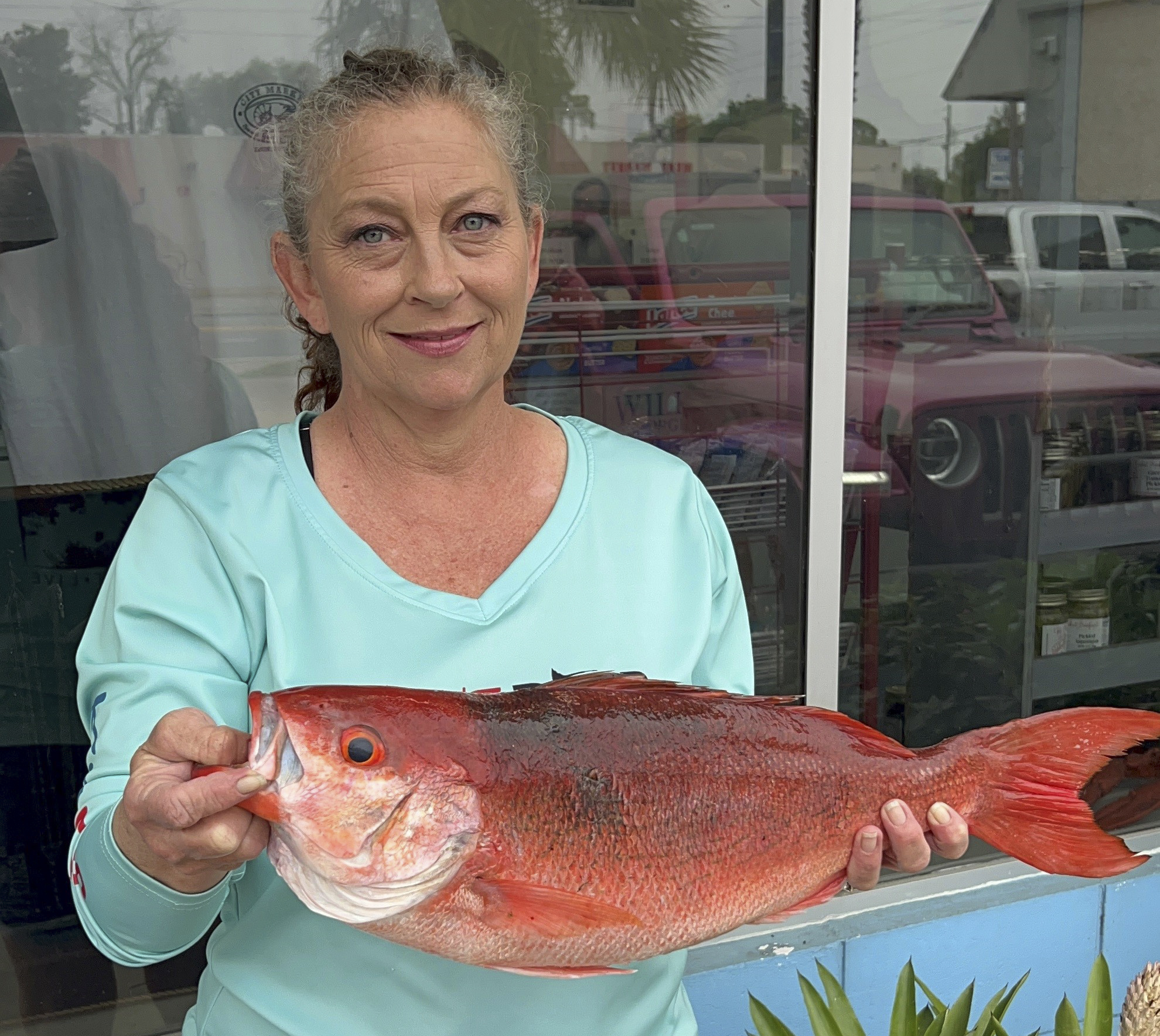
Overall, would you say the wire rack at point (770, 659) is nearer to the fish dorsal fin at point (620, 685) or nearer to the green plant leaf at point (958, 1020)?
the green plant leaf at point (958, 1020)

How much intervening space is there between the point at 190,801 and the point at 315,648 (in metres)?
0.40

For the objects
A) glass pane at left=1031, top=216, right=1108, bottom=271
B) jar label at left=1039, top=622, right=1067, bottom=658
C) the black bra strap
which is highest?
glass pane at left=1031, top=216, right=1108, bottom=271

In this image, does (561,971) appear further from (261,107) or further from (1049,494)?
(1049,494)

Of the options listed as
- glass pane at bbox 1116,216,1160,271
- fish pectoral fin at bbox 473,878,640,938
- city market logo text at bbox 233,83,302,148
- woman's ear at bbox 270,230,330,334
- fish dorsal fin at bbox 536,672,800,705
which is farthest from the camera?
glass pane at bbox 1116,216,1160,271

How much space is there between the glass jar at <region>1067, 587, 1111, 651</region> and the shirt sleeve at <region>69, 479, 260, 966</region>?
2877 millimetres

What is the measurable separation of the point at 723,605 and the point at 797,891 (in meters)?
0.41

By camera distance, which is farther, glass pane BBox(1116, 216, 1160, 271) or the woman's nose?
glass pane BBox(1116, 216, 1160, 271)

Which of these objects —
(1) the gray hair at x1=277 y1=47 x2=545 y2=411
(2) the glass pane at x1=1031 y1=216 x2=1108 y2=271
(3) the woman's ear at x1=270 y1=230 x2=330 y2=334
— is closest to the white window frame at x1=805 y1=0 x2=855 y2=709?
(2) the glass pane at x1=1031 y1=216 x2=1108 y2=271

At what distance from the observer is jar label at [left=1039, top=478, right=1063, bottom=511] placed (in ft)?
11.7

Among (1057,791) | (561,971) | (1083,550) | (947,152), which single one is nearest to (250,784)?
(561,971)

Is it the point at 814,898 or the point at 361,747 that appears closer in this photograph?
the point at 361,747

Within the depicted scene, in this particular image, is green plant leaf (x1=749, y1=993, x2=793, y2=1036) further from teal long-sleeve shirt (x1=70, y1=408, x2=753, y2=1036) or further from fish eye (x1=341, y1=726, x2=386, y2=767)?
fish eye (x1=341, y1=726, x2=386, y2=767)

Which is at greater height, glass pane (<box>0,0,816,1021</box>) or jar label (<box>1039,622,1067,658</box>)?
glass pane (<box>0,0,816,1021</box>)

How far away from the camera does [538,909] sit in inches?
49.8
